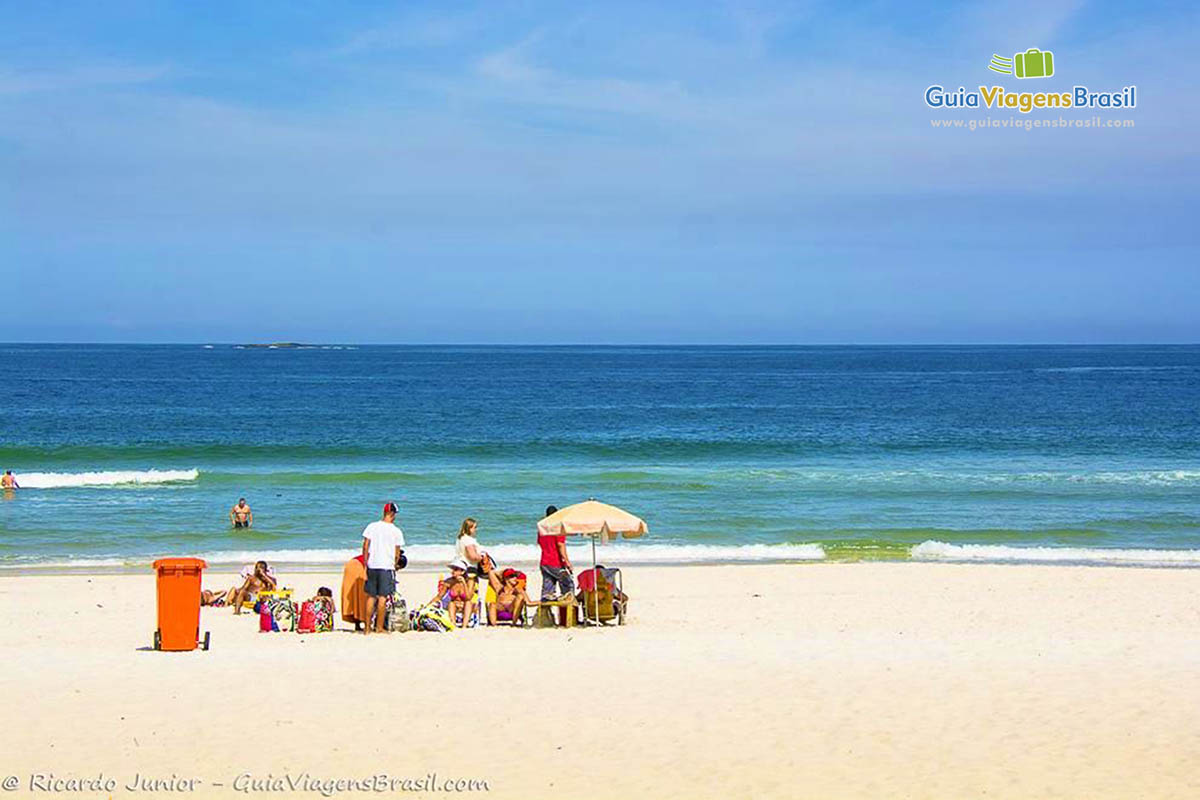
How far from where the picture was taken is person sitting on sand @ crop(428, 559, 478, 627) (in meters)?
14.4

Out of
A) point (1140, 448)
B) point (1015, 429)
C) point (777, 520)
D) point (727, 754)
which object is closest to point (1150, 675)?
point (727, 754)

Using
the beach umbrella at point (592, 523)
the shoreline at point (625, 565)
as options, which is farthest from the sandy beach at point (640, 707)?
the shoreline at point (625, 565)

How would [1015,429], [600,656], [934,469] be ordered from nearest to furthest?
[600,656] < [934,469] < [1015,429]

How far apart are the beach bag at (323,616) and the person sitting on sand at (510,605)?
1889 millimetres

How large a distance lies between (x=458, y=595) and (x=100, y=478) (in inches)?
899

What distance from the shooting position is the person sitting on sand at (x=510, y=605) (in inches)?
575

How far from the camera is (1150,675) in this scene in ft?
36.4

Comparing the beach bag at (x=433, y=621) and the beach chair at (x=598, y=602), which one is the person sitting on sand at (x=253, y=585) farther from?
the beach chair at (x=598, y=602)

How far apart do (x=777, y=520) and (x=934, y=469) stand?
11.0 m

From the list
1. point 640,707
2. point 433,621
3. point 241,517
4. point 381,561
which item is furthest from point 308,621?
point 241,517

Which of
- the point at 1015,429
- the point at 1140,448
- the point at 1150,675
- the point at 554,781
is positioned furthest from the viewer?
the point at 1015,429

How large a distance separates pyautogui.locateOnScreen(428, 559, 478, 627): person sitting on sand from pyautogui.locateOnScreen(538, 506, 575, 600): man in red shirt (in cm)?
93

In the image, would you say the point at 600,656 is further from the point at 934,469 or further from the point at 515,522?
the point at 934,469

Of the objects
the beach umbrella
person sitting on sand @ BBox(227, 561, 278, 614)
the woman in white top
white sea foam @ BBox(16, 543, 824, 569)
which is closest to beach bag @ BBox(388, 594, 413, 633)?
the woman in white top
